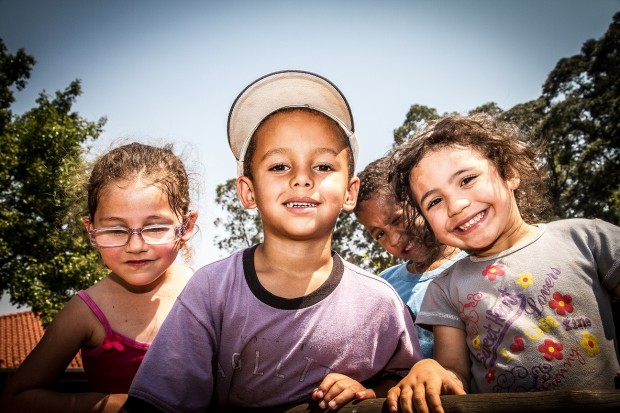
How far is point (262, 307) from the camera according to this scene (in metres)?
1.86

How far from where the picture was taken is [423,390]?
1344 mm

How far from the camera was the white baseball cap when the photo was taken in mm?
2137

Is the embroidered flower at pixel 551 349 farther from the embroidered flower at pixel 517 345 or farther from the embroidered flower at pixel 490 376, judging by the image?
the embroidered flower at pixel 490 376

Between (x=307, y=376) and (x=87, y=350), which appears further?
(x=87, y=350)

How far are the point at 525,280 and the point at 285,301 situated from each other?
1.28m

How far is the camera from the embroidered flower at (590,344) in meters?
1.81

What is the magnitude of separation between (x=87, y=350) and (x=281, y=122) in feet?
5.77

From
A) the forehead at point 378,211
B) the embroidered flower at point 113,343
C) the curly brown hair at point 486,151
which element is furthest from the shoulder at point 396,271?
the embroidered flower at point 113,343

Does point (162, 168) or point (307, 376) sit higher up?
point (162, 168)

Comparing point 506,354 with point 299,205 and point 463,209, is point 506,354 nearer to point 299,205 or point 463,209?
point 463,209

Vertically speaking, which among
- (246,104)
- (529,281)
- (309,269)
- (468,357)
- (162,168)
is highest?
(246,104)

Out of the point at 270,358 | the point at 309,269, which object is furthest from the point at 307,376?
the point at 309,269

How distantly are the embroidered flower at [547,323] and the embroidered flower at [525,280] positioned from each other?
0.60 feet

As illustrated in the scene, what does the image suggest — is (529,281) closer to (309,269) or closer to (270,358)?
(309,269)
